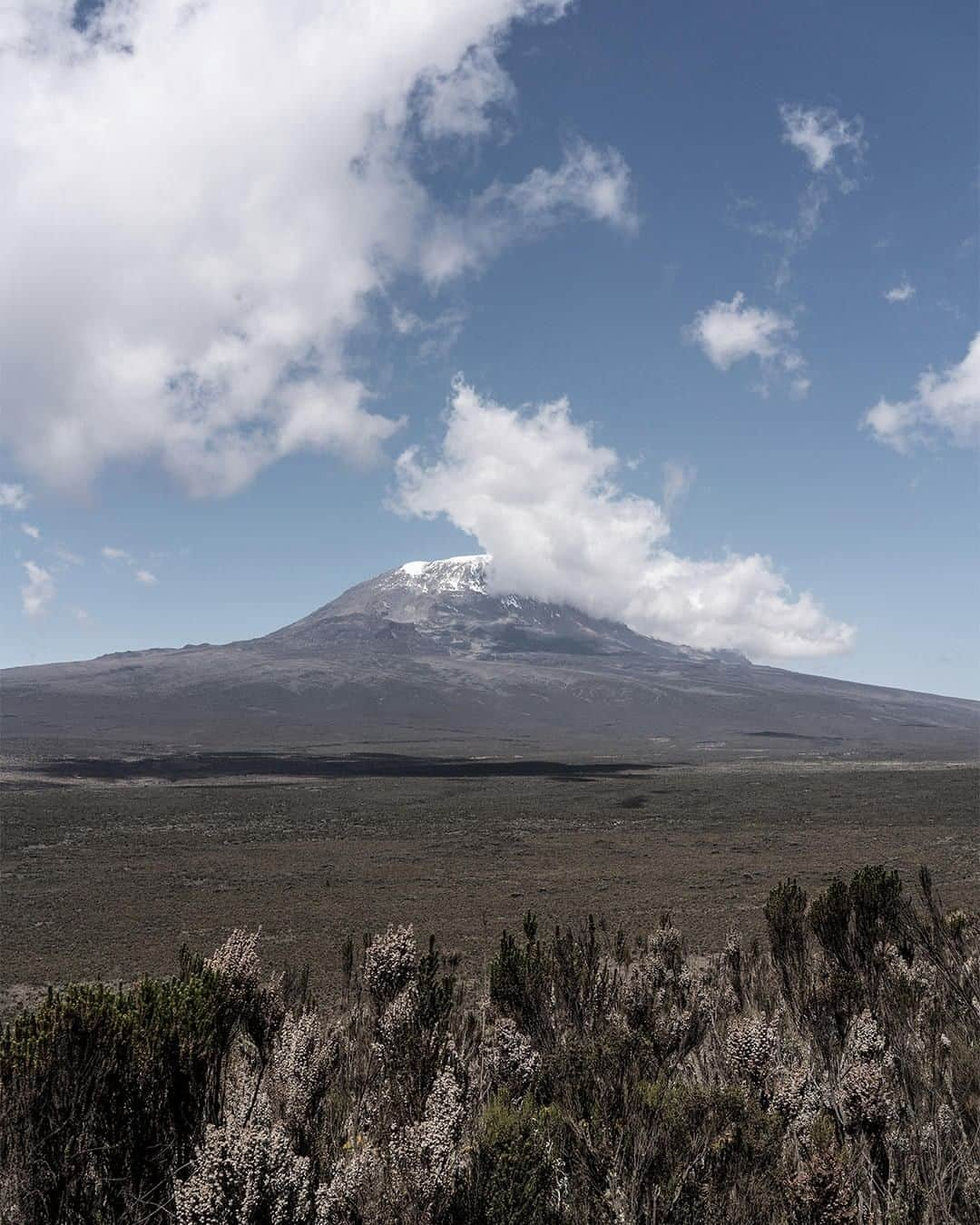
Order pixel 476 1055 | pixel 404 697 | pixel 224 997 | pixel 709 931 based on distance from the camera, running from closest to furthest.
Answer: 1. pixel 224 997
2. pixel 476 1055
3. pixel 709 931
4. pixel 404 697

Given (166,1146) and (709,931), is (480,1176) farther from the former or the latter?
(709,931)

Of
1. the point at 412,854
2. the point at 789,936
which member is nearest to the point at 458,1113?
the point at 789,936

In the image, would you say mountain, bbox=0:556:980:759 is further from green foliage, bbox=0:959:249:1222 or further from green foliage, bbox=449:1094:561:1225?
green foliage, bbox=449:1094:561:1225

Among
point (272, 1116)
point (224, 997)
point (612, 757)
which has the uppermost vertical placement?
point (224, 997)

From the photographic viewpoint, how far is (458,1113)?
449 centimetres

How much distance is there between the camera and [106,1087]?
4.43 metres

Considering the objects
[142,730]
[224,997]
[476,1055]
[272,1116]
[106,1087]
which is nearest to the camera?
[106,1087]

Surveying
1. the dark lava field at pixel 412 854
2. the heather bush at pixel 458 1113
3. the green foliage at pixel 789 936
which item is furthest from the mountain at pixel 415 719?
the heather bush at pixel 458 1113

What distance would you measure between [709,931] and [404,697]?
16330 centimetres

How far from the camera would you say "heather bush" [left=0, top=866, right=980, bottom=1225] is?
4.00 metres

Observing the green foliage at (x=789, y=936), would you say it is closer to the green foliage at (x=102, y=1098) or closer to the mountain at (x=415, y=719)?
the green foliage at (x=102, y=1098)

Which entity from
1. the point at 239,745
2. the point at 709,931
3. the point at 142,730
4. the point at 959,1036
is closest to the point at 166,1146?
the point at 959,1036

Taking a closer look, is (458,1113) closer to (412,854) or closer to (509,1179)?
(509,1179)

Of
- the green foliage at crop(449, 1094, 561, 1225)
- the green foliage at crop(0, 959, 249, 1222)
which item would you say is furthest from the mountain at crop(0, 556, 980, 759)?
the green foliage at crop(449, 1094, 561, 1225)
